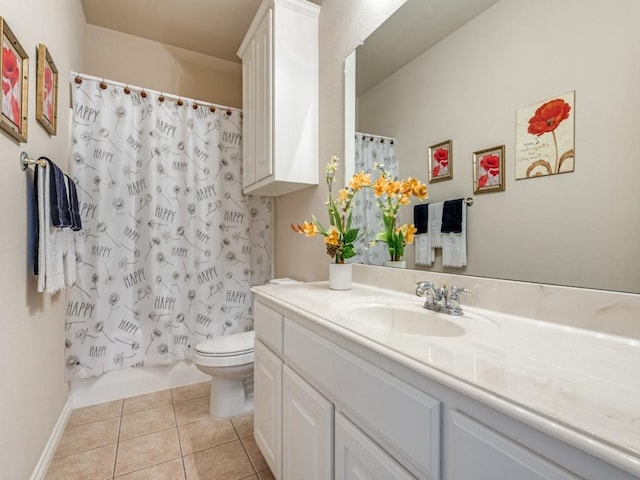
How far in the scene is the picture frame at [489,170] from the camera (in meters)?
0.98

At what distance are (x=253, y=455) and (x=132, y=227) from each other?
5.07 ft

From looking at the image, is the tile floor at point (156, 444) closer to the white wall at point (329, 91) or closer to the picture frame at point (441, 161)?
the white wall at point (329, 91)

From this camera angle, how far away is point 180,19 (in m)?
2.34

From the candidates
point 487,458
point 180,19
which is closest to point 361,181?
point 487,458

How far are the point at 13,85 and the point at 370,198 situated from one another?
4.67 ft

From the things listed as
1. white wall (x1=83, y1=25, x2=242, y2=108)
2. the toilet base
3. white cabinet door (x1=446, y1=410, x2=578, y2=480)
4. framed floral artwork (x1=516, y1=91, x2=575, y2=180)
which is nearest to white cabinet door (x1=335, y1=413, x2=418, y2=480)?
white cabinet door (x1=446, y1=410, x2=578, y2=480)

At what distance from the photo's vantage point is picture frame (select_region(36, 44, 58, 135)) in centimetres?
136

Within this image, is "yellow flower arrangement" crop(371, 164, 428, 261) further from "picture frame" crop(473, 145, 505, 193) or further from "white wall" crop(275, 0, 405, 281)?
"white wall" crop(275, 0, 405, 281)

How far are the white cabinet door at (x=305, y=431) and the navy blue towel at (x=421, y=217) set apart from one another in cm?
72

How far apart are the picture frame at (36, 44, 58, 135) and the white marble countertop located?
1.50 metres

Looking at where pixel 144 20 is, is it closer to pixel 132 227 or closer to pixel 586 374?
pixel 132 227

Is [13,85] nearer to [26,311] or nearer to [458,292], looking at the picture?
[26,311]

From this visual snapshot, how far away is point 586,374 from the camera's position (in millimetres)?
522

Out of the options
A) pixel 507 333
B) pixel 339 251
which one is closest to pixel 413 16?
pixel 339 251
